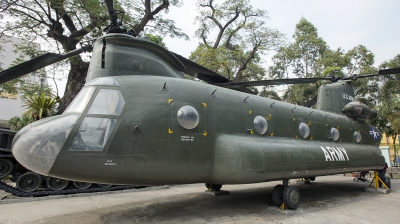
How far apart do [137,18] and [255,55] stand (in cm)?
1297

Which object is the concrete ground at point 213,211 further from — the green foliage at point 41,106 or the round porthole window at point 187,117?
the green foliage at point 41,106

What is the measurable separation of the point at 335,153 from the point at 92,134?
7107 millimetres

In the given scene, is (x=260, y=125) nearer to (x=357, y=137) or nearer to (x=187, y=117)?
(x=187, y=117)

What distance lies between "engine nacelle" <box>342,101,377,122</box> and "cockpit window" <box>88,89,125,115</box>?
912 cm

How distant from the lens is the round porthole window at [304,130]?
7930mm

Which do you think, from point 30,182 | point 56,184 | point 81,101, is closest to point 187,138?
point 81,101

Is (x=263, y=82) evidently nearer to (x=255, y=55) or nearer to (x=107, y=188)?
(x=107, y=188)

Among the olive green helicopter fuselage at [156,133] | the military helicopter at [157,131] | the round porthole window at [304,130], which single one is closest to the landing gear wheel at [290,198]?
the military helicopter at [157,131]

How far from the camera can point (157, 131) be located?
5102 millimetres

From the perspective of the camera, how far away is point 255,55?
2652cm

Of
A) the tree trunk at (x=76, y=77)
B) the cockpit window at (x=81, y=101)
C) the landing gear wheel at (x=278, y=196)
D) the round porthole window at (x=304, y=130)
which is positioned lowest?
the landing gear wheel at (x=278, y=196)

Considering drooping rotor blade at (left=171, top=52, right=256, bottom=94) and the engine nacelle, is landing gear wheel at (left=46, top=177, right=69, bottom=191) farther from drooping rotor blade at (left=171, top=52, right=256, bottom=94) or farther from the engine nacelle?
the engine nacelle

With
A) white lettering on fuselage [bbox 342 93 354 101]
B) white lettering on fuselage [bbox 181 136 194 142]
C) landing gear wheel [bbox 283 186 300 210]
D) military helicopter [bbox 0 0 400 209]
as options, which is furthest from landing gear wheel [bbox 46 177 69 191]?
white lettering on fuselage [bbox 342 93 354 101]

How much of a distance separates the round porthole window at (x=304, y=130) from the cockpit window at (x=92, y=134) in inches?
225
